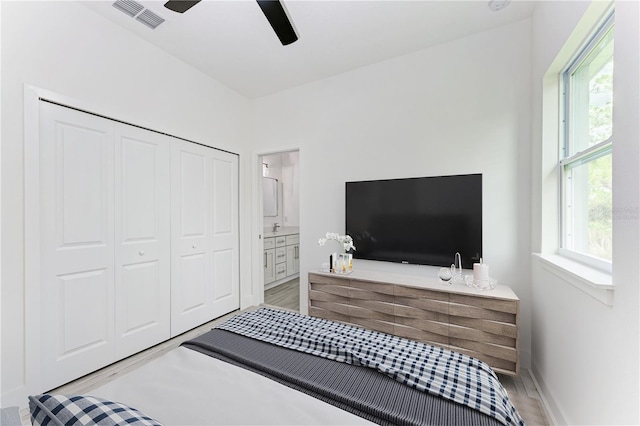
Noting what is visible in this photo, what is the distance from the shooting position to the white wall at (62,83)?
173 centimetres

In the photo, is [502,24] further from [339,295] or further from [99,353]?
[99,353]

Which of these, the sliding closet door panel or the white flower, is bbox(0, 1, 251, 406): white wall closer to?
the sliding closet door panel

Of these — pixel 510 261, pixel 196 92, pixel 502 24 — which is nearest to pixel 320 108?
pixel 196 92

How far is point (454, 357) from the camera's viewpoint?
126 centimetres

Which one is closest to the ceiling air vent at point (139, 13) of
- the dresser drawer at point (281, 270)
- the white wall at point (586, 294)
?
the white wall at point (586, 294)

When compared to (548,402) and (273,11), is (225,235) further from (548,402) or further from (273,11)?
(548,402)

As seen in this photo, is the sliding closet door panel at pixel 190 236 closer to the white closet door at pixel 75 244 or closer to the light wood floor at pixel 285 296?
the white closet door at pixel 75 244

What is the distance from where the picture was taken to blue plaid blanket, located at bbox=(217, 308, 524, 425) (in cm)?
99

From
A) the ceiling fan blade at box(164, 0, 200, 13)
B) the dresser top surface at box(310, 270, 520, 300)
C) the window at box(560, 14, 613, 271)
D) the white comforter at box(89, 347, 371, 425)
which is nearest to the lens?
the white comforter at box(89, 347, 371, 425)

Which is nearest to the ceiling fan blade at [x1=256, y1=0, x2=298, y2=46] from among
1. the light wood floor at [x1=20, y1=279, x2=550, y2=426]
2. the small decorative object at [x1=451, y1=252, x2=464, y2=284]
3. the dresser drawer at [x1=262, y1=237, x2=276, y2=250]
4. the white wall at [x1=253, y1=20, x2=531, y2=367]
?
the white wall at [x1=253, y1=20, x2=531, y2=367]

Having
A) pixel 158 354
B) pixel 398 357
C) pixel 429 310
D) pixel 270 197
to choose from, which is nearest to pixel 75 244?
pixel 158 354

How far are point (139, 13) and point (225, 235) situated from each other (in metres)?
2.26

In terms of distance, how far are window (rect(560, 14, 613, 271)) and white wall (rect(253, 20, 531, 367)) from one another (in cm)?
41

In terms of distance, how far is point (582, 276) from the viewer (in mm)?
1290
